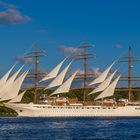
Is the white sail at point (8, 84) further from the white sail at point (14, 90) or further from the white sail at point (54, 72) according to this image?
the white sail at point (54, 72)

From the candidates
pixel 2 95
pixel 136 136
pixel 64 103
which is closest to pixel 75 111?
pixel 64 103

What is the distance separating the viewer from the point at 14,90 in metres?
92.5

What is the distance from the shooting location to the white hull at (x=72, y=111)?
100m

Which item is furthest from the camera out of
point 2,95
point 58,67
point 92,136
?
point 58,67

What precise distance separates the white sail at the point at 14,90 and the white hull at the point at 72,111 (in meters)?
7.39

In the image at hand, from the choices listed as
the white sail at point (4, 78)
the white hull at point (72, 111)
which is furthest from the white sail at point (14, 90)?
the white hull at point (72, 111)

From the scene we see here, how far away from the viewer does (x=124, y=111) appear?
4205 inches

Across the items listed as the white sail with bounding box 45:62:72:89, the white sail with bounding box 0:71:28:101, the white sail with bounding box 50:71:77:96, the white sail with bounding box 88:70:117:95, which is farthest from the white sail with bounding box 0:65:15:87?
the white sail with bounding box 88:70:117:95

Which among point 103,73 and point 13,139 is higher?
point 103,73

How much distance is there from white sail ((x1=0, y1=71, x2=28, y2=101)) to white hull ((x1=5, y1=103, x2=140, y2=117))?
24.2ft

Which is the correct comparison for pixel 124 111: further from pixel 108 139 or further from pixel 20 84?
pixel 108 139

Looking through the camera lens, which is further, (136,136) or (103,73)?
(103,73)

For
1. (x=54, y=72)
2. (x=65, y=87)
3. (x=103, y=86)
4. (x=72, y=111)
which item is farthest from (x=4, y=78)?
(x=103, y=86)

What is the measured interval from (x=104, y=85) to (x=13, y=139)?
200ft
